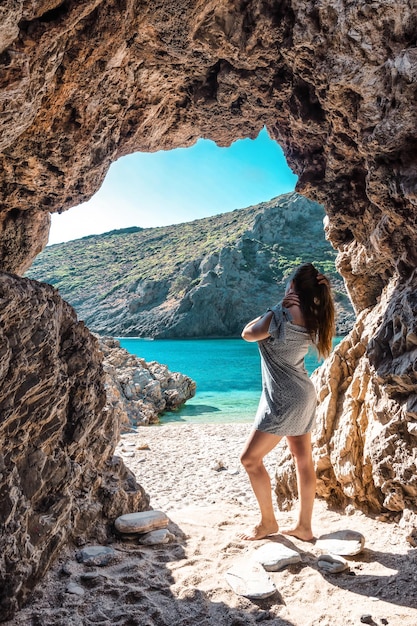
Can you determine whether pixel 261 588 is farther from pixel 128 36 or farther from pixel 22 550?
pixel 128 36

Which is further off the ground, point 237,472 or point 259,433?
point 259,433

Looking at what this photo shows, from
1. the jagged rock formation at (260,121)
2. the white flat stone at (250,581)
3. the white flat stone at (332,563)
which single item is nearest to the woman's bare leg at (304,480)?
the white flat stone at (332,563)

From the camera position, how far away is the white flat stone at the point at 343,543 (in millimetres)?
3564

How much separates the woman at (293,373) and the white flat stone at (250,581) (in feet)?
2.12

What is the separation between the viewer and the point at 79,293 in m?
90.4

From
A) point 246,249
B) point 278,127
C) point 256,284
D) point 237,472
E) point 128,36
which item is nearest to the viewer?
point 128,36

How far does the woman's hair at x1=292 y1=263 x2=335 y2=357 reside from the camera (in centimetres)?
384

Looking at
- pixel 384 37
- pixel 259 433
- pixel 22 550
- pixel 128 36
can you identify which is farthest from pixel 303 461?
pixel 128 36

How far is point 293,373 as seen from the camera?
3.82m

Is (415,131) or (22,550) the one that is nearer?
(22,550)

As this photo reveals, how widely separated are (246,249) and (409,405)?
80007mm

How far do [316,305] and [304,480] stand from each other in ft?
5.18

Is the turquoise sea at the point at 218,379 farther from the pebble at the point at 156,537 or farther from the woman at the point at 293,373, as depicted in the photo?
the pebble at the point at 156,537

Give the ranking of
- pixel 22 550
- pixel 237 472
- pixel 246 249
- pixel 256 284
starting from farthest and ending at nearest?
pixel 246 249 < pixel 256 284 < pixel 237 472 < pixel 22 550
